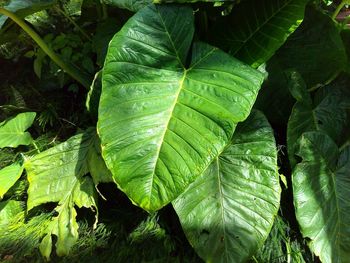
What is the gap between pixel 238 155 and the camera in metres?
1.54

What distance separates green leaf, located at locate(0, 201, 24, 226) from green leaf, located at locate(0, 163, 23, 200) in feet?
0.29

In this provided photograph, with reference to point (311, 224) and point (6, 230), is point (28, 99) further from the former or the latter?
point (311, 224)

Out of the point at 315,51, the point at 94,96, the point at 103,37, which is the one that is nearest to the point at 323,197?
the point at 315,51

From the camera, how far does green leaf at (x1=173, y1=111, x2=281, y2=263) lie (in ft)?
4.47

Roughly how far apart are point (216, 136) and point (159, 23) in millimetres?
540

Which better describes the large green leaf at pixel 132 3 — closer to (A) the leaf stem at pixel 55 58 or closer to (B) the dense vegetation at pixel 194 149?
(B) the dense vegetation at pixel 194 149

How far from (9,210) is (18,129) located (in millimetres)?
390

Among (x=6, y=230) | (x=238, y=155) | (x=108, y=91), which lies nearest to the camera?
(x=108, y=91)

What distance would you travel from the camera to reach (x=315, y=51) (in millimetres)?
1846

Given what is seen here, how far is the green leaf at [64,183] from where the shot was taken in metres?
1.58

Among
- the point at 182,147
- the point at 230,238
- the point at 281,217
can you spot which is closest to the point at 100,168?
the point at 182,147

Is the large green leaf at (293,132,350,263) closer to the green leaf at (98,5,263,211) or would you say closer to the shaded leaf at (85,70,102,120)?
the green leaf at (98,5,263,211)

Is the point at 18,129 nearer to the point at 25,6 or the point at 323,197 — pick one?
the point at 25,6

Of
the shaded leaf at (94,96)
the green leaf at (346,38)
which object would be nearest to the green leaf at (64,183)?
the shaded leaf at (94,96)
